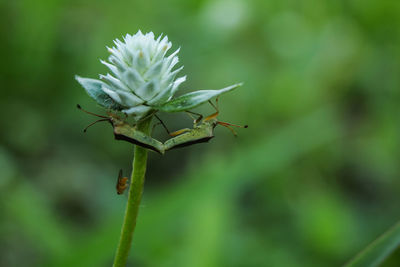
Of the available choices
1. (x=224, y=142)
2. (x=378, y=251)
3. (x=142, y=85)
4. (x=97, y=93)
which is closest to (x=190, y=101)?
(x=142, y=85)

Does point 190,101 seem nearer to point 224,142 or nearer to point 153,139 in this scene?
point 153,139

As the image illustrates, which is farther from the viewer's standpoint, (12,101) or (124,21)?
(124,21)

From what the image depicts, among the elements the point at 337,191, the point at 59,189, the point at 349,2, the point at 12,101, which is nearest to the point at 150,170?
the point at 59,189

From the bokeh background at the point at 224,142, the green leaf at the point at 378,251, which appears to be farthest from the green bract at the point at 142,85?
the bokeh background at the point at 224,142

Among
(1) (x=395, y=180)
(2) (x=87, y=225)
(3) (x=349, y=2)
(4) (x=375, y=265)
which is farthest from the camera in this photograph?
(3) (x=349, y=2)

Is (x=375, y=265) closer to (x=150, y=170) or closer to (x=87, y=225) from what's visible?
(x=87, y=225)

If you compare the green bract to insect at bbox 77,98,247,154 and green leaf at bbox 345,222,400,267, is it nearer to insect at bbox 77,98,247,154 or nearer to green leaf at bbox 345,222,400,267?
insect at bbox 77,98,247,154
